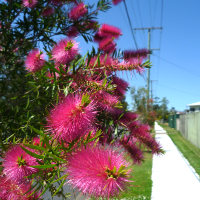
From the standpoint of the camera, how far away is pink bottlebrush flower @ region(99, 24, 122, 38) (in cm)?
137

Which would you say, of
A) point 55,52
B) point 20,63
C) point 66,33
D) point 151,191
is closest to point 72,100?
point 55,52

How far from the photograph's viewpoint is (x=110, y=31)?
4.54 feet

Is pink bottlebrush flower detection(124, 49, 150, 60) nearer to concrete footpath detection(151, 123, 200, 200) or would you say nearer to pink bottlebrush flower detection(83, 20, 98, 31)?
pink bottlebrush flower detection(83, 20, 98, 31)

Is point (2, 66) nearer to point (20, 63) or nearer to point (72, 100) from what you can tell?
point (20, 63)

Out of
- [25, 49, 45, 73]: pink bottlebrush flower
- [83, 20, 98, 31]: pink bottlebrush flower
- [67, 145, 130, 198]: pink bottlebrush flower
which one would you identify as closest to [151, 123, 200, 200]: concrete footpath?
[83, 20, 98, 31]: pink bottlebrush flower

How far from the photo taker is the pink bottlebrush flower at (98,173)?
617mm

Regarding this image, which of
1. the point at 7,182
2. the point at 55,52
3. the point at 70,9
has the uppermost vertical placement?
the point at 70,9

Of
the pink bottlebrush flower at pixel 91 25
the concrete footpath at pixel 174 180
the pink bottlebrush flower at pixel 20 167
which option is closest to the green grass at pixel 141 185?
the concrete footpath at pixel 174 180

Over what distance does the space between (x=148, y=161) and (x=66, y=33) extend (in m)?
8.00

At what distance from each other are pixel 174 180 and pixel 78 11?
5.80m

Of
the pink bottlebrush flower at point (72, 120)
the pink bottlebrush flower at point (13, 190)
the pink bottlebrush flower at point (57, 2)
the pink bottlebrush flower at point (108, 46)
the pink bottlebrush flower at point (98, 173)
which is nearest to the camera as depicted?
the pink bottlebrush flower at point (98, 173)

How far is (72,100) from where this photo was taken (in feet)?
2.60

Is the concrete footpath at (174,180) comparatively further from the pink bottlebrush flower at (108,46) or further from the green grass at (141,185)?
the pink bottlebrush flower at (108,46)

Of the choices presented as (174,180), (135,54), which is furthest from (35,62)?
(174,180)
